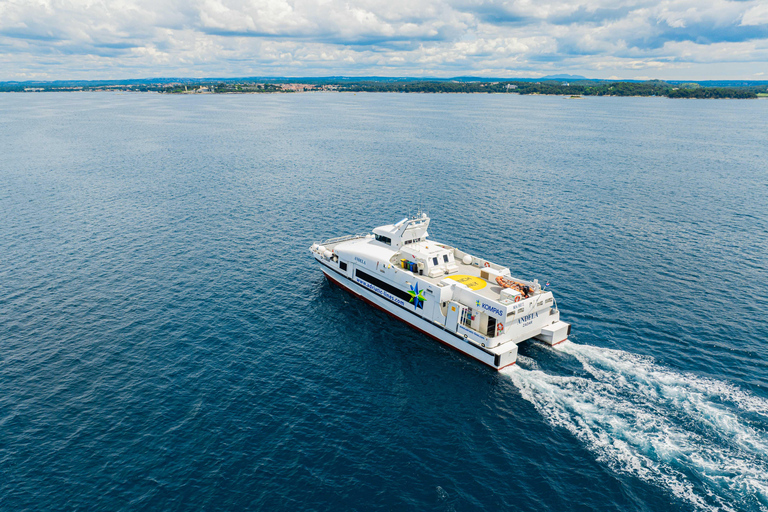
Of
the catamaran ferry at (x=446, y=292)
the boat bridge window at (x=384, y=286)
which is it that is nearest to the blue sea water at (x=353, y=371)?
the catamaran ferry at (x=446, y=292)

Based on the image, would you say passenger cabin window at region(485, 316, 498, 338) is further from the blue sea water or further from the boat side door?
the blue sea water

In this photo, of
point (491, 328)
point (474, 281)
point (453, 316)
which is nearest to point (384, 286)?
point (453, 316)

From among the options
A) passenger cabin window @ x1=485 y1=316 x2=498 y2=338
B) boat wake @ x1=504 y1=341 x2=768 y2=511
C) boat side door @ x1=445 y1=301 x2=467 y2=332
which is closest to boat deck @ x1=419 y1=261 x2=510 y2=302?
passenger cabin window @ x1=485 y1=316 x2=498 y2=338

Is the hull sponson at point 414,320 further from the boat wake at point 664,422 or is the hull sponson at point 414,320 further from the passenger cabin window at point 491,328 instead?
the boat wake at point 664,422

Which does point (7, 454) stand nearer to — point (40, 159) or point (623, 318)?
point (623, 318)

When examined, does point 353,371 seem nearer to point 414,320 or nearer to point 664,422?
point 414,320

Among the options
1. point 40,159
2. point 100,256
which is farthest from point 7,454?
point 40,159
